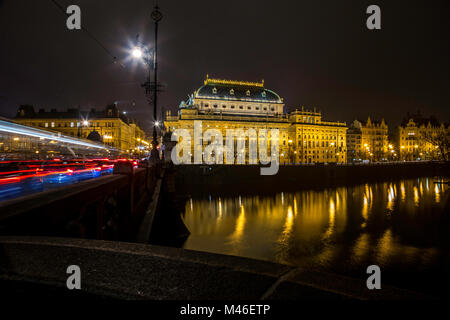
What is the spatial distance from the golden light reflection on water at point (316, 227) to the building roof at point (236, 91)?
184 ft

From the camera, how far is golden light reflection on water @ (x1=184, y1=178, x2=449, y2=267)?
1947cm

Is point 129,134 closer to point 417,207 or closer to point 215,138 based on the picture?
point 215,138

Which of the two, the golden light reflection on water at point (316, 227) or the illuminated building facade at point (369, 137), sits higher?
the illuminated building facade at point (369, 137)

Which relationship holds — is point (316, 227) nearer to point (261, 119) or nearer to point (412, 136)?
point (261, 119)

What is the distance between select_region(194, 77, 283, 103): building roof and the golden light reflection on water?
184ft

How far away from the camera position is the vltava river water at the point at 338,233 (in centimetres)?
1719

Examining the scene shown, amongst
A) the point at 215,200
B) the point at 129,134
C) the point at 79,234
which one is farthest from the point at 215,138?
the point at 79,234

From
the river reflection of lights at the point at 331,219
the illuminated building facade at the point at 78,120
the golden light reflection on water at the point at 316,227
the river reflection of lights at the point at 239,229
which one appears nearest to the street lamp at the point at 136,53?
the golden light reflection on water at the point at 316,227

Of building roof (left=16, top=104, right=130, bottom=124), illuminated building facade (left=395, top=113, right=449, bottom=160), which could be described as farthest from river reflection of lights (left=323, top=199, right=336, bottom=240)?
illuminated building facade (left=395, top=113, right=449, bottom=160)

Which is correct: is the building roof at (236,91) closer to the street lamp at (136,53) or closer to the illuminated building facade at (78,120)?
the illuminated building facade at (78,120)

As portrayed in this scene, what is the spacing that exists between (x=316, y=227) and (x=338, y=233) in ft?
7.80

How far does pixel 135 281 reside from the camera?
2.07 metres

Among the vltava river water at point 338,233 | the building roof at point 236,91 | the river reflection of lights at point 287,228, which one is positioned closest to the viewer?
the vltava river water at point 338,233
